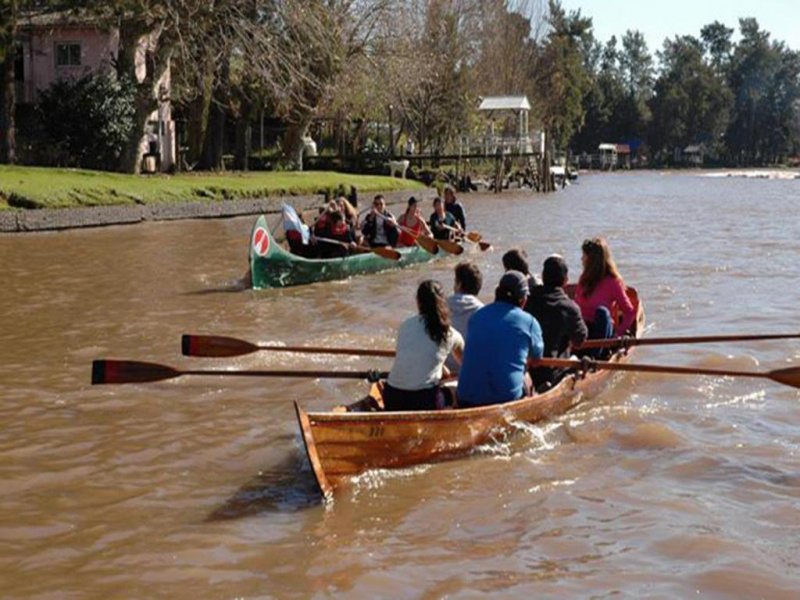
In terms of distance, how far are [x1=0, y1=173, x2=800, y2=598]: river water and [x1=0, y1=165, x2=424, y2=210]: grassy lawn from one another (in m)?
14.0

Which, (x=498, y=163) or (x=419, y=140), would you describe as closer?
(x=498, y=163)

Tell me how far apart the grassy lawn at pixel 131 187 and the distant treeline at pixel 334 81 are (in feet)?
10.1

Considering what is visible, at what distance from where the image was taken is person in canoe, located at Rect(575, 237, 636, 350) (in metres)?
10.4

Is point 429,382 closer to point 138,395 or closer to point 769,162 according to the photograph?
point 138,395

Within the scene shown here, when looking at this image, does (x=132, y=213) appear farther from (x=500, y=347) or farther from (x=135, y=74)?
(x=500, y=347)

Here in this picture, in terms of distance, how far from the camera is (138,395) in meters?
10.4

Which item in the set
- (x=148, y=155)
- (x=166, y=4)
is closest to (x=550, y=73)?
(x=148, y=155)

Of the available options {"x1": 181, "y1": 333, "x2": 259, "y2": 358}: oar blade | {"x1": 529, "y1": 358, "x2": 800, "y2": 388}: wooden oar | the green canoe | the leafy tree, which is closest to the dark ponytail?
{"x1": 529, "y1": 358, "x2": 800, "y2": 388}: wooden oar

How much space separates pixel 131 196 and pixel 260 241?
15.3 m

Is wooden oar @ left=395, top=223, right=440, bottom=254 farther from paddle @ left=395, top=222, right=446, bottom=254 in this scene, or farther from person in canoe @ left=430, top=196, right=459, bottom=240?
person in canoe @ left=430, top=196, right=459, bottom=240

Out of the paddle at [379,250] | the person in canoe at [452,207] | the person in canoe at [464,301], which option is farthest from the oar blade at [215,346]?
the person in canoe at [452,207]

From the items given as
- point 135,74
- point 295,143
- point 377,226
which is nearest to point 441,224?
point 377,226

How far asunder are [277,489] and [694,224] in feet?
92.2

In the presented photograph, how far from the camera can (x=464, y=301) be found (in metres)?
9.14
